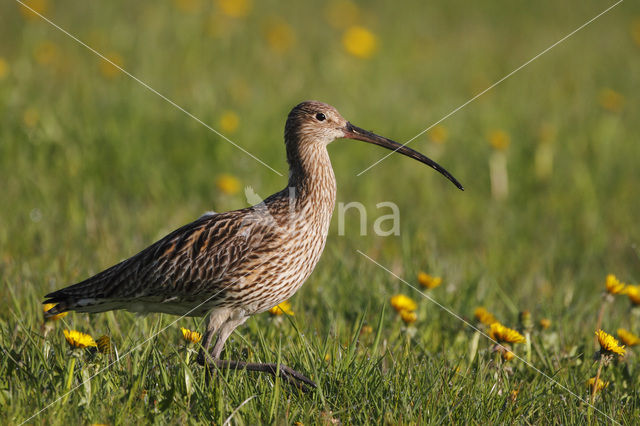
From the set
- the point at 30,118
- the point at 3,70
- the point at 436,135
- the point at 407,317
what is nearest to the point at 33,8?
the point at 3,70

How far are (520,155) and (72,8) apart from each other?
713 cm

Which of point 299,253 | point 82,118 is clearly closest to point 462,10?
point 82,118

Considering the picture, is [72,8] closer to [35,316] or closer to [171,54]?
[171,54]

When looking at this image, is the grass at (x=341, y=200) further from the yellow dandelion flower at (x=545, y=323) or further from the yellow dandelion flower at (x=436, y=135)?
the yellow dandelion flower at (x=436, y=135)

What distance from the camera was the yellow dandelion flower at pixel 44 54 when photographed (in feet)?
30.9

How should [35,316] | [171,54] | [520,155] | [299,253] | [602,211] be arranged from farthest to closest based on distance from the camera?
1. [171,54]
2. [520,155]
3. [602,211]
4. [35,316]
5. [299,253]

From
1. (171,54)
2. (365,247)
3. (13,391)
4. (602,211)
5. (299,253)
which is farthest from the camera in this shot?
(171,54)

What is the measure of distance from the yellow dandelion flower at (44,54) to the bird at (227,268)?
5.83 m

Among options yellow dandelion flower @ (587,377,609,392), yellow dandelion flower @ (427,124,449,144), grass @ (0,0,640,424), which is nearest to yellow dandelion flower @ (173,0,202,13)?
grass @ (0,0,640,424)

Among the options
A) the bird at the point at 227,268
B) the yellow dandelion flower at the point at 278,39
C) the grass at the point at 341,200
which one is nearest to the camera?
the grass at the point at 341,200

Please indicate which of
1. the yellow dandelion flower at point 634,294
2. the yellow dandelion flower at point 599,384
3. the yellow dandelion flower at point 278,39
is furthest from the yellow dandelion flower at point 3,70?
the yellow dandelion flower at point 599,384

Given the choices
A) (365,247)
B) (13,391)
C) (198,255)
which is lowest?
(365,247)

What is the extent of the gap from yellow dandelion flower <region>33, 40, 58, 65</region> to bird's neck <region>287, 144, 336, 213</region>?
5863 millimetres

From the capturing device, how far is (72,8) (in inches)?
462
